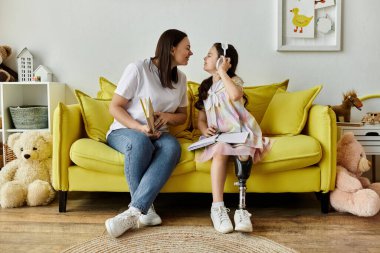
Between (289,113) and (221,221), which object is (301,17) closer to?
(289,113)

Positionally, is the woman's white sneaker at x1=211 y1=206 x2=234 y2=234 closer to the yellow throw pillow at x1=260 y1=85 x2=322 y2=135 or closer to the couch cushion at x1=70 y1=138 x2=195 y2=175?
the couch cushion at x1=70 y1=138 x2=195 y2=175

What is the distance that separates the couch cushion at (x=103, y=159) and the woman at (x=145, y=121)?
56 millimetres

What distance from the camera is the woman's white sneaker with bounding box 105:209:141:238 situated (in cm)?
178

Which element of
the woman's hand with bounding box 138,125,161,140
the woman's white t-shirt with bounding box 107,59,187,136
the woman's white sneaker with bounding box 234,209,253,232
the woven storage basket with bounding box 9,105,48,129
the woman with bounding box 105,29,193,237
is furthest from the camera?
the woven storage basket with bounding box 9,105,48,129

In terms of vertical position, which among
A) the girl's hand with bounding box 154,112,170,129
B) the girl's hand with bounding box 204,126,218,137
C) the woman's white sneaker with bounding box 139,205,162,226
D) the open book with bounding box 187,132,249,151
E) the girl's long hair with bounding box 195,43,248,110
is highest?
the girl's long hair with bounding box 195,43,248,110

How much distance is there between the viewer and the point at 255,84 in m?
3.01

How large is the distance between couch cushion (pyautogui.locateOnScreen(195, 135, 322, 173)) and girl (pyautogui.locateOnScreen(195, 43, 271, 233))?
0.04 m

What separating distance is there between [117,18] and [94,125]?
40.9 inches

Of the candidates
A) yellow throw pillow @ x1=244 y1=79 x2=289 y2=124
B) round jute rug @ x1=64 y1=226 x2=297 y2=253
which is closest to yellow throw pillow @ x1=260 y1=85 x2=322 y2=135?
yellow throw pillow @ x1=244 y1=79 x2=289 y2=124

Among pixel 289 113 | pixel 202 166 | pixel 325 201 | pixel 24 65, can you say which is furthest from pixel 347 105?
pixel 24 65

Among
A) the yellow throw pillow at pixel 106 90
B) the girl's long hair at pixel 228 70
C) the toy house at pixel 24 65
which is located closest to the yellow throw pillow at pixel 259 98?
the girl's long hair at pixel 228 70

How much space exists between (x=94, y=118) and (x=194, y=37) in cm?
106

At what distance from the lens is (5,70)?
301 cm

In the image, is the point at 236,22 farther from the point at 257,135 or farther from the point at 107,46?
the point at 257,135
